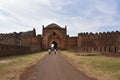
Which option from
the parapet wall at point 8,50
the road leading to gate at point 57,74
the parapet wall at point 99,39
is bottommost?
the road leading to gate at point 57,74

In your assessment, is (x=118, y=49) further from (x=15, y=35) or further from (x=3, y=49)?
(x=15, y=35)

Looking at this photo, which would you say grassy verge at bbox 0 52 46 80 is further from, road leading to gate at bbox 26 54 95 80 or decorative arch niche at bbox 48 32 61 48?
decorative arch niche at bbox 48 32 61 48

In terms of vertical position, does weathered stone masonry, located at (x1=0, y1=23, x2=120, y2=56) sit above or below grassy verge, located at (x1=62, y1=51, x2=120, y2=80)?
above

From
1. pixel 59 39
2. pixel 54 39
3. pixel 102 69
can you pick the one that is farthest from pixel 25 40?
pixel 102 69

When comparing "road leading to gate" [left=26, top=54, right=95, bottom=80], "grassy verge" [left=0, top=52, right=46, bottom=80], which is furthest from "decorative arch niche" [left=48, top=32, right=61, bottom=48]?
"road leading to gate" [left=26, top=54, right=95, bottom=80]

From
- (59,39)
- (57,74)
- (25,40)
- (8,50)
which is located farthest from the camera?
(25,40)

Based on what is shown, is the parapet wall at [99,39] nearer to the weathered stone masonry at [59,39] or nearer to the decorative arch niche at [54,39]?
the weathered stone masonry at [59,39]

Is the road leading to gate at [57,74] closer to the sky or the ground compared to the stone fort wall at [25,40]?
closer to the ground

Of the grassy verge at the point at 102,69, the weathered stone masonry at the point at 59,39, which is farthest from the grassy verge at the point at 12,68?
the weathered stone masonry at the point at 59,39

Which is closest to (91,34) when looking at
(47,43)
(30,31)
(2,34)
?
(47,43)

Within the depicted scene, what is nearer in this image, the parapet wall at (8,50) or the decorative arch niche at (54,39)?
the parapet wall at (8,50)

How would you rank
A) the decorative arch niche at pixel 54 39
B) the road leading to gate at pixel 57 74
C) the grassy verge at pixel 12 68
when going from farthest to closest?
the decorative arch niche at pixel 54 39 → the grassy verge at pixel 12 68 → the road leading to gate at pixel 57 74

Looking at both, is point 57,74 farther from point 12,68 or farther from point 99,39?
point 99,39

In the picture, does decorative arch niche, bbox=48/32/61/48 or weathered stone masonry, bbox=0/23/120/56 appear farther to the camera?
decorative arch niche, bbox=48/32/61/48
